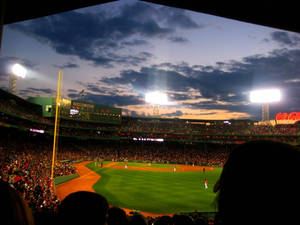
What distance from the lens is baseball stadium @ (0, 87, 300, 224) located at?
2614 cm

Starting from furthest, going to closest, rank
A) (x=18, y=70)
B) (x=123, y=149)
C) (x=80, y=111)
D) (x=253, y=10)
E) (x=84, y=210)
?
(x=80, y=111) < (x=123, y=149) < (x=18, y=70) < (x=253, y=10) < (x=84, y=210)

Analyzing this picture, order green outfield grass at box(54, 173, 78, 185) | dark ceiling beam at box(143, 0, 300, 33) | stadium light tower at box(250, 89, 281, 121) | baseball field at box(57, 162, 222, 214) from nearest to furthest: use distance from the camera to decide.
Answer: dark ceiling beam at box(143, 0, 300, 33) → baseball field at box(57, 162, 222, 214) → green outfield grass at box(54, 173, 78, 185) → stadium light tower at box(250, 89, 281, 121)

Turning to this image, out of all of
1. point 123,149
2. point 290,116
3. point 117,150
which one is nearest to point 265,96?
point 290,116

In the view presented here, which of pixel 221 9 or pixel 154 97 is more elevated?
pixel 154 97

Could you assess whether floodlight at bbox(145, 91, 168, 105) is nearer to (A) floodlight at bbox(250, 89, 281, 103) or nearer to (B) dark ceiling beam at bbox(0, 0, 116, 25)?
(A) floodlight at bbox(250, 89, 281, 103)

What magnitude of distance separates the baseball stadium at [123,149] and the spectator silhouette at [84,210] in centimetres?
1959

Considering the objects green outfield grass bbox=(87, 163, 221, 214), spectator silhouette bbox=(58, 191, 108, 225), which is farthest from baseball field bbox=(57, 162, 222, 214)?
spectator silhouette bbox=(58, 191, 108, 225)

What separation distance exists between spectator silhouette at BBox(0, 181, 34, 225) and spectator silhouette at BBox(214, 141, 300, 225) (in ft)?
3.09

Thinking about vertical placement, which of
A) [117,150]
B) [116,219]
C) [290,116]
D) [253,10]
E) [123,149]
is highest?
[290,116]

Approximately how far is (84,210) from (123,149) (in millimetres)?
68718

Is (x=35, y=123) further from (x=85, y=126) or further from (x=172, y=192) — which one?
(x=172, y=192)

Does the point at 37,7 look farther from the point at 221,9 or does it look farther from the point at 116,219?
the point at 116,219

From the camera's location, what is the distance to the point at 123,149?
68.8m

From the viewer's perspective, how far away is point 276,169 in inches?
41.7
